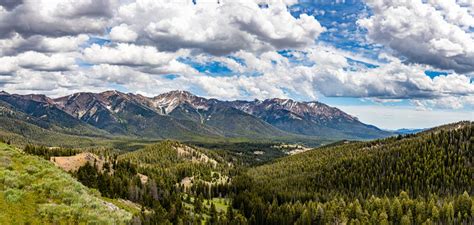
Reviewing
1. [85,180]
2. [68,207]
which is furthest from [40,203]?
[85,180]

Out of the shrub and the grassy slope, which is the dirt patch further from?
the shrub

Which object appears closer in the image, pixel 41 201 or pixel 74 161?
pixel 41 201

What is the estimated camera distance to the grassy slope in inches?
1947

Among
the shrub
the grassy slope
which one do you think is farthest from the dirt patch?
the shrub

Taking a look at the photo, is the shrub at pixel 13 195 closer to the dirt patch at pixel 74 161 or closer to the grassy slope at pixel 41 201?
the grassy slope at pixel 41 201

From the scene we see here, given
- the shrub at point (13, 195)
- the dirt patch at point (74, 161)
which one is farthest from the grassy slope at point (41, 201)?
the dirt patch at point (74, 161)

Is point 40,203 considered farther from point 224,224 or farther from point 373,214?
point 373,214

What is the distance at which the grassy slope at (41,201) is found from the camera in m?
49.5

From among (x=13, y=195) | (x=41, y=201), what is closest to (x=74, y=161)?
(x=41, y=201)

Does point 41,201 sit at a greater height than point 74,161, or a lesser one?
greater

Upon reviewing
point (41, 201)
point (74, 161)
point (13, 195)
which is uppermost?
point (13, 195)

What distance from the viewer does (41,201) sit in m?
55.2

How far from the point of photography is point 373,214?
160 m

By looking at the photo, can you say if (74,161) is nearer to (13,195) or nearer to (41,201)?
(41,201)
